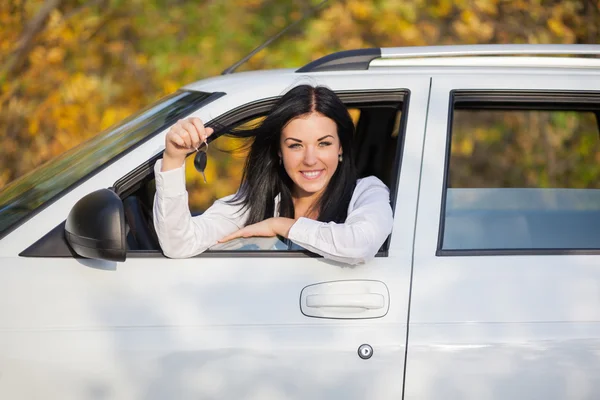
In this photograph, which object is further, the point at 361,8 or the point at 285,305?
the point at 361,8

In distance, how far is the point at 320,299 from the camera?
2.55 m

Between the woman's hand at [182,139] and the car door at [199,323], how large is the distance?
17cm

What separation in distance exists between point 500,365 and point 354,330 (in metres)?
0.44

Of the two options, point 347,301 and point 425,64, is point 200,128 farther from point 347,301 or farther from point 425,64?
point 425,64

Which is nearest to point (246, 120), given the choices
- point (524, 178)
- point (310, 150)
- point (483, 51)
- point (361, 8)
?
point (310, 150)

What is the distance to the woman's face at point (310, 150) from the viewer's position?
2.94 m

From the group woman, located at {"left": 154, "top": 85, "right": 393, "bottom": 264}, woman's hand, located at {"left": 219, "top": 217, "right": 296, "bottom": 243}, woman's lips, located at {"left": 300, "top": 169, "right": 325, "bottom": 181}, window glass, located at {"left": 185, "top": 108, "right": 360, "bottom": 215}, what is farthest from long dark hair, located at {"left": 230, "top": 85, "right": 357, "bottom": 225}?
window glass, located at {"left": 185, "top": 108, "right": 360, "bottom": 215}

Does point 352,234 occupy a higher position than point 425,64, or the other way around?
point 425,64

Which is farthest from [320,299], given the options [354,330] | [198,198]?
[198,198]

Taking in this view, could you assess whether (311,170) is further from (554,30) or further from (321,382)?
(554,30)

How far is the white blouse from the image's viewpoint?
2.56 metres

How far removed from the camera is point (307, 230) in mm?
2641

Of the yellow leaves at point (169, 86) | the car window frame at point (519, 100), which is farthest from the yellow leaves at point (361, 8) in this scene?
the car window frame at point (519, 100)

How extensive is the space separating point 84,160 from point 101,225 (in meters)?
0.51
